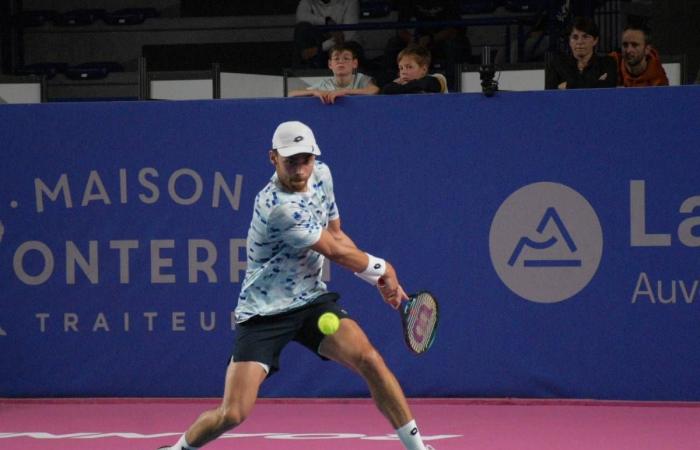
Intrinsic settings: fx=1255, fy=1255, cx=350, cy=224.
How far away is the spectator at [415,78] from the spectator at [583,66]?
80 cm

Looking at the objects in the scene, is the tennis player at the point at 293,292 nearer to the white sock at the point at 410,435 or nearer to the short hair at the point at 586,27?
the white sock at the point at 410,435

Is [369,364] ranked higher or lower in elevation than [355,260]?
lower

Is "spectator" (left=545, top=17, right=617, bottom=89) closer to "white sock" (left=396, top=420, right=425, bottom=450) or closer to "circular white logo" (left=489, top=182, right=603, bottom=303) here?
"circular white logo" (left=489, top=182, right=603, bottom=303)

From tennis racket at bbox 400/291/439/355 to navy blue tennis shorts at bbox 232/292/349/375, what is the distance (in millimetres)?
293

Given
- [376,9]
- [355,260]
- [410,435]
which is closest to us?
[355,260]

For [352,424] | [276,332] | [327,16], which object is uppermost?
[327,16]

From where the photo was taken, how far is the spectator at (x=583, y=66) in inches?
327

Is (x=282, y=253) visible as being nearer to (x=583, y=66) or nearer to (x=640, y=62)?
(x=583, y=66)

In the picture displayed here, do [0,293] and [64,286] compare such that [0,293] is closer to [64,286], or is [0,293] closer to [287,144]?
[64,286]

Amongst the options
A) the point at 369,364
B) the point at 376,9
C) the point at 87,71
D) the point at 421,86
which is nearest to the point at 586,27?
the point at 421,86

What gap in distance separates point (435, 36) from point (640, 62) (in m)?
4.23

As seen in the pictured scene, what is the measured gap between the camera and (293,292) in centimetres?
555

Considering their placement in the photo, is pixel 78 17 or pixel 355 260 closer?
pixel 355 260

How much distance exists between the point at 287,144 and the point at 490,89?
276 centimetres
